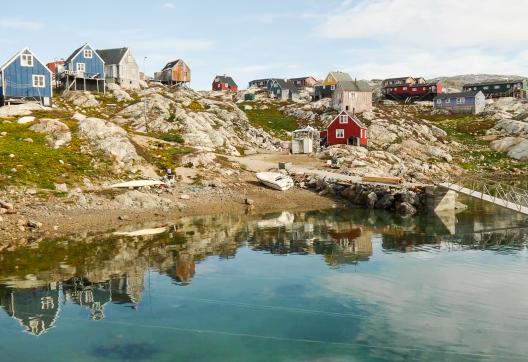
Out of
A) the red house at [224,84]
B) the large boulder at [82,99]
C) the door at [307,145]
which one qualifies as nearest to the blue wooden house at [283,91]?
the red house at [224,84]

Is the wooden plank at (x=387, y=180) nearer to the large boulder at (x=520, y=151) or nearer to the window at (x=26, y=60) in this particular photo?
the large boulder at (x=520, y=151)

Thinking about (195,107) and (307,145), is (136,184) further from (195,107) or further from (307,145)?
(195,107)

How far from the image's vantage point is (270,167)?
6638cm

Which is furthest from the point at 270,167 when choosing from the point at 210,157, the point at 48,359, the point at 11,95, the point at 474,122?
the point at 474,122

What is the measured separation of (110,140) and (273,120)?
5600 cm

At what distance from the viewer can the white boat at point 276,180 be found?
57469 mm

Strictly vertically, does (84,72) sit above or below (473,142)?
above

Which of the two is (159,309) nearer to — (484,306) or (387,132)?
(484,306)

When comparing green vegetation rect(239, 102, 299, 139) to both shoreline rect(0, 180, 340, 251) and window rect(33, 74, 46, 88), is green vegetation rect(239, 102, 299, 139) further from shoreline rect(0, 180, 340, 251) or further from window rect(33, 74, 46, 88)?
shoreline rect(0, 180, 340, 251)

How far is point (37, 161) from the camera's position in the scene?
1999 inches

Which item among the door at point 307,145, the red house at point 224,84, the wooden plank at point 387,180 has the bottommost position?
the wooden plank at point 387,180

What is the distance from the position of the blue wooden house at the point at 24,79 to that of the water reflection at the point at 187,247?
4032cm

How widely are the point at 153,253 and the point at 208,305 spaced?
36.5 feet

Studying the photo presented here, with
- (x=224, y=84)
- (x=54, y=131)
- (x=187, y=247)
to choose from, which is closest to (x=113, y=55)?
(x=54, y=131)
